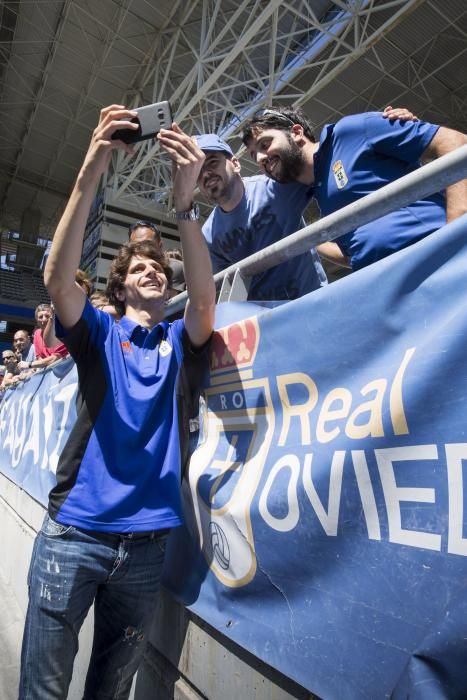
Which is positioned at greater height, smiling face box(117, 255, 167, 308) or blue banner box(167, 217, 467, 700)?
smiling face box(117, 255, 167, 308)

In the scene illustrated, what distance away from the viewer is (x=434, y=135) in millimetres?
1356

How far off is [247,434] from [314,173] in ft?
3.46

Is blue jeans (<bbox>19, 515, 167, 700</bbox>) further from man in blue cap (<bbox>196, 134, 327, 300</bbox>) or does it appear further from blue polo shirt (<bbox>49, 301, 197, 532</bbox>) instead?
man in blue cap (<bbox>196, 134, 327, 300</bbox>)

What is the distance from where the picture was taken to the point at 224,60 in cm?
893

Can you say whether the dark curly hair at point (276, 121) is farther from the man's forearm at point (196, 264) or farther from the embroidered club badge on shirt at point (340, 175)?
the man's forearm at point (196, 264)

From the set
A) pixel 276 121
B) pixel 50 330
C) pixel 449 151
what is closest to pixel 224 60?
pixel 50 330

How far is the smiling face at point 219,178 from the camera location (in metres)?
1.82

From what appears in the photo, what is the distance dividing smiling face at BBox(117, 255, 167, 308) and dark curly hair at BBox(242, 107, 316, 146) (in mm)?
730

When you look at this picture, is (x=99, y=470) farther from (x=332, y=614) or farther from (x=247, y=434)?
(x=332, y=614)

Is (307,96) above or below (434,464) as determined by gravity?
above

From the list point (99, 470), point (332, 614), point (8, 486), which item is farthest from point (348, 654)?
point (8, 486)

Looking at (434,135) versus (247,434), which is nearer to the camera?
(247,434)

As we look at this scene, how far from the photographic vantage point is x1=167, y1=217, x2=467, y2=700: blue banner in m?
0.72

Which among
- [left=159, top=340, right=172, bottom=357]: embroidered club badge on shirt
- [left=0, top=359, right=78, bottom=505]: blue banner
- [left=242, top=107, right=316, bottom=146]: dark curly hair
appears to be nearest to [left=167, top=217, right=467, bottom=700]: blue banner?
[left=159, top=340, right=172, bottom=357]: embroidered club badge on shirt
